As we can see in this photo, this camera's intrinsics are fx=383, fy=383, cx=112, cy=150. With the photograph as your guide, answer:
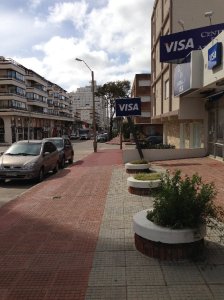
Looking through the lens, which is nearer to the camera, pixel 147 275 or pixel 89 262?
pixel 147 275

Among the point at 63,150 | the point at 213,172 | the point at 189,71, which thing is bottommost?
the point at 213,172

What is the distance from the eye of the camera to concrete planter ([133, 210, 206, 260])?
5008 millimetres

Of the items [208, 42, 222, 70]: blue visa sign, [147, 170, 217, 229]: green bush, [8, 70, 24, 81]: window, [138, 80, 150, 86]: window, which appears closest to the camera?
[147, 170, 217, 229]: green bush

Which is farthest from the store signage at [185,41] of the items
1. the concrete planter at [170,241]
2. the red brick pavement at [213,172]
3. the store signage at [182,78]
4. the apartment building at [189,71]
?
the concrete planter at [170,241]

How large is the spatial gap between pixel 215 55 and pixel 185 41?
5852mm

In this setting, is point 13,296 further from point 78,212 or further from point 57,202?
point 57,202

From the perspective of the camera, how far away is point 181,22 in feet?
69.9

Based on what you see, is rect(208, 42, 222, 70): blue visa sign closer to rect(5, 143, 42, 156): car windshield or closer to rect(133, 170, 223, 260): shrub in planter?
rect(5, 143, 42, 156): car windshield

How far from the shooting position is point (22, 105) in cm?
7819

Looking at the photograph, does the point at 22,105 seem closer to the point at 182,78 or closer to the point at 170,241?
the point at 182,78

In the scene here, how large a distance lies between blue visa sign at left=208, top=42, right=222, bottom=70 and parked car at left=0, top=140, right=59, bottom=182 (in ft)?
24.6

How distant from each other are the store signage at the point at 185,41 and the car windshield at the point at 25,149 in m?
7.71

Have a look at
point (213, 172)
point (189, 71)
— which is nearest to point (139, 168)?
point (213, 172)

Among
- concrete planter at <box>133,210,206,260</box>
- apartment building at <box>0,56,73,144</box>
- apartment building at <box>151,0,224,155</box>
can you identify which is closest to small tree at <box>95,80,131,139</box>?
apartment building at <box>0,56,73,144</box>
